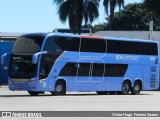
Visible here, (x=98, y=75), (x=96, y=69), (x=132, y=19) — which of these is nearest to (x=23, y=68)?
(x=96, y=69)

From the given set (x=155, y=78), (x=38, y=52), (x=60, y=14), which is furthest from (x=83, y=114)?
(x=60, y=14)

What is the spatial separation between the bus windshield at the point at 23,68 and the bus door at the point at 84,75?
3.29 metres

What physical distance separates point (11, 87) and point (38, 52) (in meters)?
2.72

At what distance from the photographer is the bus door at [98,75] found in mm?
35631

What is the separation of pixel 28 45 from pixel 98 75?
5.57m

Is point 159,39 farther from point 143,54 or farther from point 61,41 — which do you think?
point 61,41

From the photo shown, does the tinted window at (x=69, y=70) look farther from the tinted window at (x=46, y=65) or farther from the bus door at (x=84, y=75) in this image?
the tinted window at (x=46, y=65)

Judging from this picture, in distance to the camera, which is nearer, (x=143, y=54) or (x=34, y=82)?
(x=34, y=82)

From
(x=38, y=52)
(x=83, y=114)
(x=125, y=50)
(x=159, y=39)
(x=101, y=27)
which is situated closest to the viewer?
(x=83, y=114)

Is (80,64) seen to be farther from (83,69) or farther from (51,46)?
(51,46)

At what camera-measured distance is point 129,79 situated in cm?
3819

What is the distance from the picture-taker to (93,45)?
35.2 metres

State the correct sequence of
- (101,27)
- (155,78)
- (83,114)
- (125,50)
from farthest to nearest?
(101,27), (155,78), (125,50), (83,114)

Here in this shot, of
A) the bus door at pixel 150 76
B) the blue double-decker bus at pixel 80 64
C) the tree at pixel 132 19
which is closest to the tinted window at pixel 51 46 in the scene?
the blue double-decker bus at pixel 80 64
